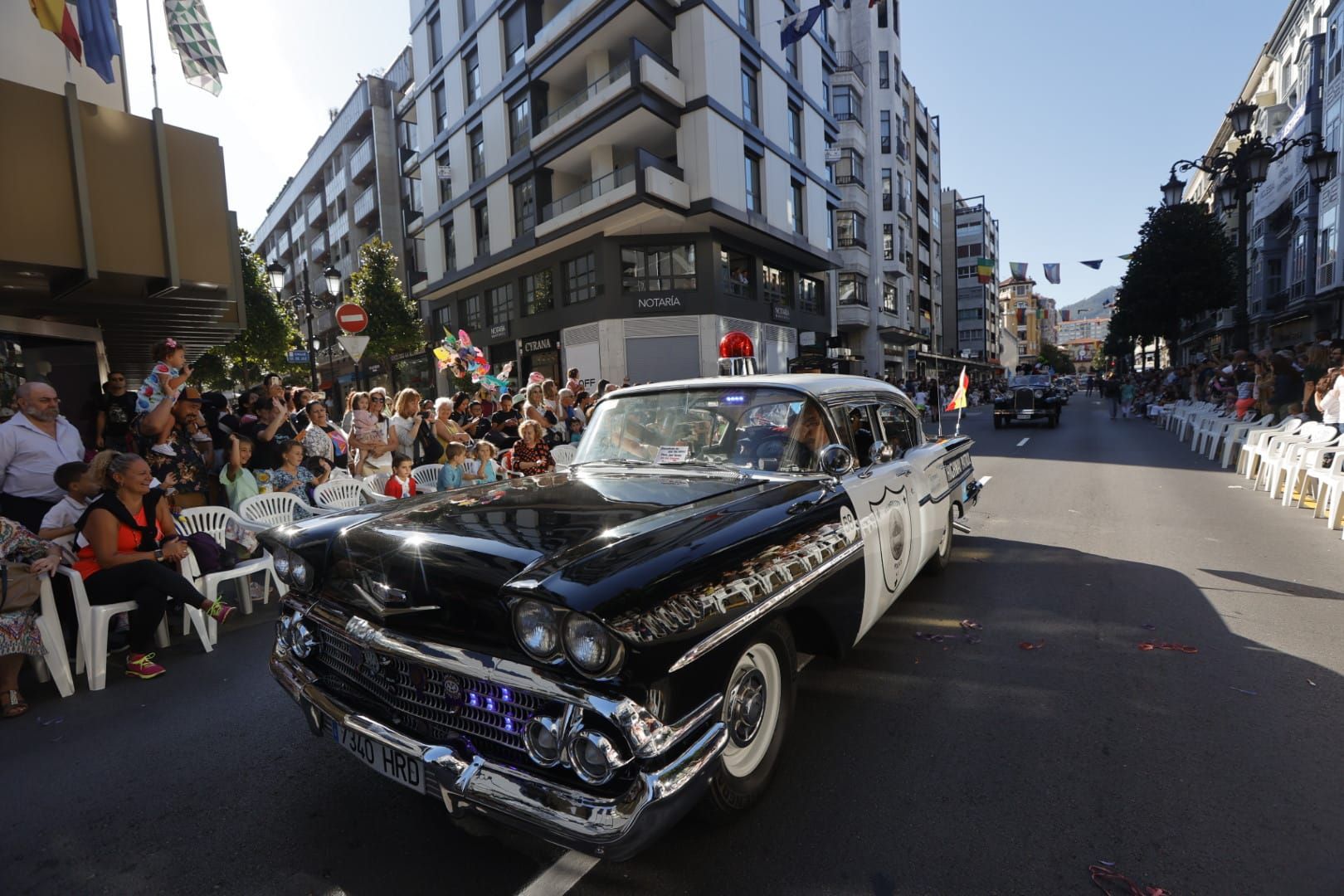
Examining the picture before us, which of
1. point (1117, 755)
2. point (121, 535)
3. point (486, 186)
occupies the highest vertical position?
point (486, 186)

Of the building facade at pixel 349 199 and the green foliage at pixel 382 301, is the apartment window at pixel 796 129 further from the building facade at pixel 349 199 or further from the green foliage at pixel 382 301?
the building facade at pixel 349 199

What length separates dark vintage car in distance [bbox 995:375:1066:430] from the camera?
20047 mm

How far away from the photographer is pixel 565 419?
10914mm

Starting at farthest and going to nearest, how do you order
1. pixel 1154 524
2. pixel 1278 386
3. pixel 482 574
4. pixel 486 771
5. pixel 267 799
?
pixel 1278 386 → pixel 1154 524 → pixel 267 799 → pixel 482 574 → pixel 486 771

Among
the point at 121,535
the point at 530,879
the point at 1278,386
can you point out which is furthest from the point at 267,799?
the point at 1278,386

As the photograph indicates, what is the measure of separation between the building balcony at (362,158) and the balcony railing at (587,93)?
19.4 metres

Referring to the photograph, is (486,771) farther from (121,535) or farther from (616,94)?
(616,94)

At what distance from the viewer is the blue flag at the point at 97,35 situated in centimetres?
772

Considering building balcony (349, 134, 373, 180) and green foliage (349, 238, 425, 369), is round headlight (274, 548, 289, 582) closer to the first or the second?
green foliage (349, 238, 425, 369)

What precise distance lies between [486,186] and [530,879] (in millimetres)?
26580

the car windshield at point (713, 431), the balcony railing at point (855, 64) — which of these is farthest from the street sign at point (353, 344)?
the balcony railing at point (855, 64)

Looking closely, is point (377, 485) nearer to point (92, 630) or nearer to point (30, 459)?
point (30, 459)

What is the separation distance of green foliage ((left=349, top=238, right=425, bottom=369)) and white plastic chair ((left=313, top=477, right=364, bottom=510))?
19.3m

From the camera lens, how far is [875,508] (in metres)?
3.46
